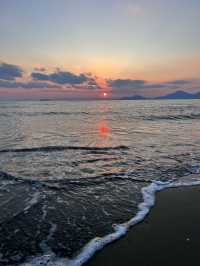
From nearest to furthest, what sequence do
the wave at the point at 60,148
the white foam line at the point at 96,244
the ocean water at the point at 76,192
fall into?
the white foam line at the point at 96,244 < the ocean water at the point at 76,192 < the wave at the point at 60,148

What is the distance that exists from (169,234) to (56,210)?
294cm

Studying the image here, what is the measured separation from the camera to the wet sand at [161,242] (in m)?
4.28

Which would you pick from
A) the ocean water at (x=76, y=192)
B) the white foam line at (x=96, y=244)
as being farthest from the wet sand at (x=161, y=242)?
the ocean water at (x=76, y=192)

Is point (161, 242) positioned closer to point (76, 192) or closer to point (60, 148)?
point (76, 192)

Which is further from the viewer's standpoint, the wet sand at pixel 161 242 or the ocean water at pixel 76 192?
the ocean water at pixel 76 192

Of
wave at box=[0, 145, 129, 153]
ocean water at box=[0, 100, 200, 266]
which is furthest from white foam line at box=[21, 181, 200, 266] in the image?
wave at box=[0, 145, 129, 153]

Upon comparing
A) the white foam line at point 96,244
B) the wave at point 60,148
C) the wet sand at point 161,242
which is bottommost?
the white foam line at point 96,244

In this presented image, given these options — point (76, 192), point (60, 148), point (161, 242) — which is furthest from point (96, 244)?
point (60, 148)

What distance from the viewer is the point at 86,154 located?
13.1 m

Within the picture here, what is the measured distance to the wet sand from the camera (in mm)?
4281

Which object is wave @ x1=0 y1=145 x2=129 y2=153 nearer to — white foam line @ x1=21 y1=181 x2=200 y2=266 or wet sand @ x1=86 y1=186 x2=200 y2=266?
white foam line @ x1=21 y1=181 x2=200 y2=266

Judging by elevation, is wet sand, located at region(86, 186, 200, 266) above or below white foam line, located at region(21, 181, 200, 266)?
above

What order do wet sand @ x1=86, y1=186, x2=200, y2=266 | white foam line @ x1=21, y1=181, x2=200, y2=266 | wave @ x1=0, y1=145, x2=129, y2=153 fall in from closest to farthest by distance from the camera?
wet sand @ x1=86, y1=186, x2=200, y2=266
white foam line @ x1=21, y1=181, x2=200, y2=266
wave @ x1=0, y1=145, x2=129, y2=153

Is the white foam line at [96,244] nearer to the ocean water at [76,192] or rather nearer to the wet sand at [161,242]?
the ocean water at [76,192]
